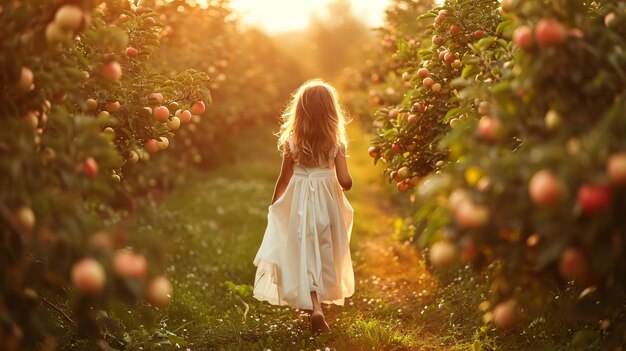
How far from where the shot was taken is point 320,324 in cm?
421

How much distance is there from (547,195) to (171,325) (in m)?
3.32

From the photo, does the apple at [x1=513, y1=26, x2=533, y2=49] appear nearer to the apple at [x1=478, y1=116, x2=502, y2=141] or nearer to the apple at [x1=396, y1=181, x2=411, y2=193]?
the apple at [x1=478, y1=116, x2=502, y2=141]

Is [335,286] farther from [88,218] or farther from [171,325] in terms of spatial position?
[88,218]

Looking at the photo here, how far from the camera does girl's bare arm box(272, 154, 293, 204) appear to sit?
440 centimetres

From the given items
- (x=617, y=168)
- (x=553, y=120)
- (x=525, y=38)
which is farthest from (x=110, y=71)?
(x=617, y=168)

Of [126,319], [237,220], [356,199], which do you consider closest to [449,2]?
[126,319]

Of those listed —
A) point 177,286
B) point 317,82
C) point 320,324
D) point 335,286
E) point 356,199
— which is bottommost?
point 320,324

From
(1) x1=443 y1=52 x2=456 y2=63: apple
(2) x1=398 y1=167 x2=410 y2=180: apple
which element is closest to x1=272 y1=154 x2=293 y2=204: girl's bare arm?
(2) x1=398 y1=167 x2=410 y2=180: apple

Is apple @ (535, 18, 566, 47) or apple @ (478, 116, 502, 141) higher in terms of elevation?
apple @ (535, 18, 566, 47)

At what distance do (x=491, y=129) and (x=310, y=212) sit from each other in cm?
217

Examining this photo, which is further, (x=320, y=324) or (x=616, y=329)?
(x=320, y=324)

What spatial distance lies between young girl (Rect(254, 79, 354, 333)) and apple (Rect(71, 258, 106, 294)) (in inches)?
89.5

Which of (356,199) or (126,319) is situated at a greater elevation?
(356,199)

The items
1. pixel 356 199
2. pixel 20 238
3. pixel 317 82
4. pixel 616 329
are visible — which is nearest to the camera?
pixel 20 238
